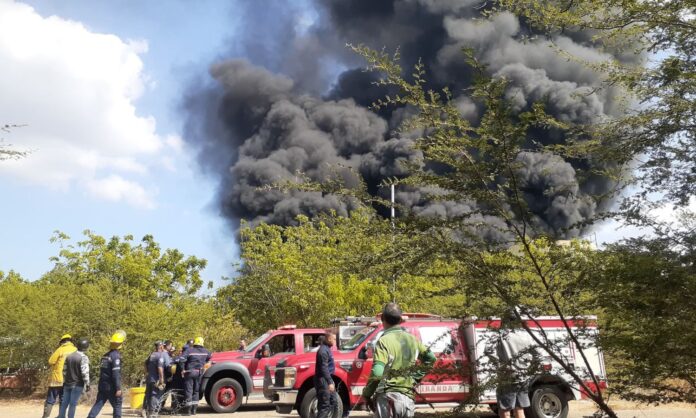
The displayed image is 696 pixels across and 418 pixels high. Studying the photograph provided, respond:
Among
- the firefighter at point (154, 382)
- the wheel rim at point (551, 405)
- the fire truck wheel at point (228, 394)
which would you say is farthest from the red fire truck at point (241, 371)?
the wheel rim at point (551, 405)

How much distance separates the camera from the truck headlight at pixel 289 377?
1102 cm

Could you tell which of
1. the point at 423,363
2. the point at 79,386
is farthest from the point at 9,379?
the point at 423,363

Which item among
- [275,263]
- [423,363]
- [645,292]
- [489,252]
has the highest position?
[275,263]

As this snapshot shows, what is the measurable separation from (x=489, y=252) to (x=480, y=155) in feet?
2.53

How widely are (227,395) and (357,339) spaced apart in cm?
405

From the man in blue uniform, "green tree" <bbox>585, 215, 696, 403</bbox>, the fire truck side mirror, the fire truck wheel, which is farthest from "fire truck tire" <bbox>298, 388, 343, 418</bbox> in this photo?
"green tree" <bbox>585, 215, 696, 403</bbox>

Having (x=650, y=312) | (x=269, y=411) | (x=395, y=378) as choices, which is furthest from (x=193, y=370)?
(x=650, y=312)

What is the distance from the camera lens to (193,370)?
1282cm

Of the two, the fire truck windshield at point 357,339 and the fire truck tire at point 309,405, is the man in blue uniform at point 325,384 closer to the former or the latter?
the fire truck tire at point 309,405

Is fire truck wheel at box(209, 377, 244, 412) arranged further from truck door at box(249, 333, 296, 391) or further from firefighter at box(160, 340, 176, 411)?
firefighter at box(160, 340, 176, 411)

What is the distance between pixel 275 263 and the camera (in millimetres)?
25953

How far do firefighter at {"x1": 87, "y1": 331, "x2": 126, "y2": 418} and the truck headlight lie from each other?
2.93m

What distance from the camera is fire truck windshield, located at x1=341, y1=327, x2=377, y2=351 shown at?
11.6 meters

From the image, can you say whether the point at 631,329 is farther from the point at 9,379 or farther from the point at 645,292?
the point at 9,379
